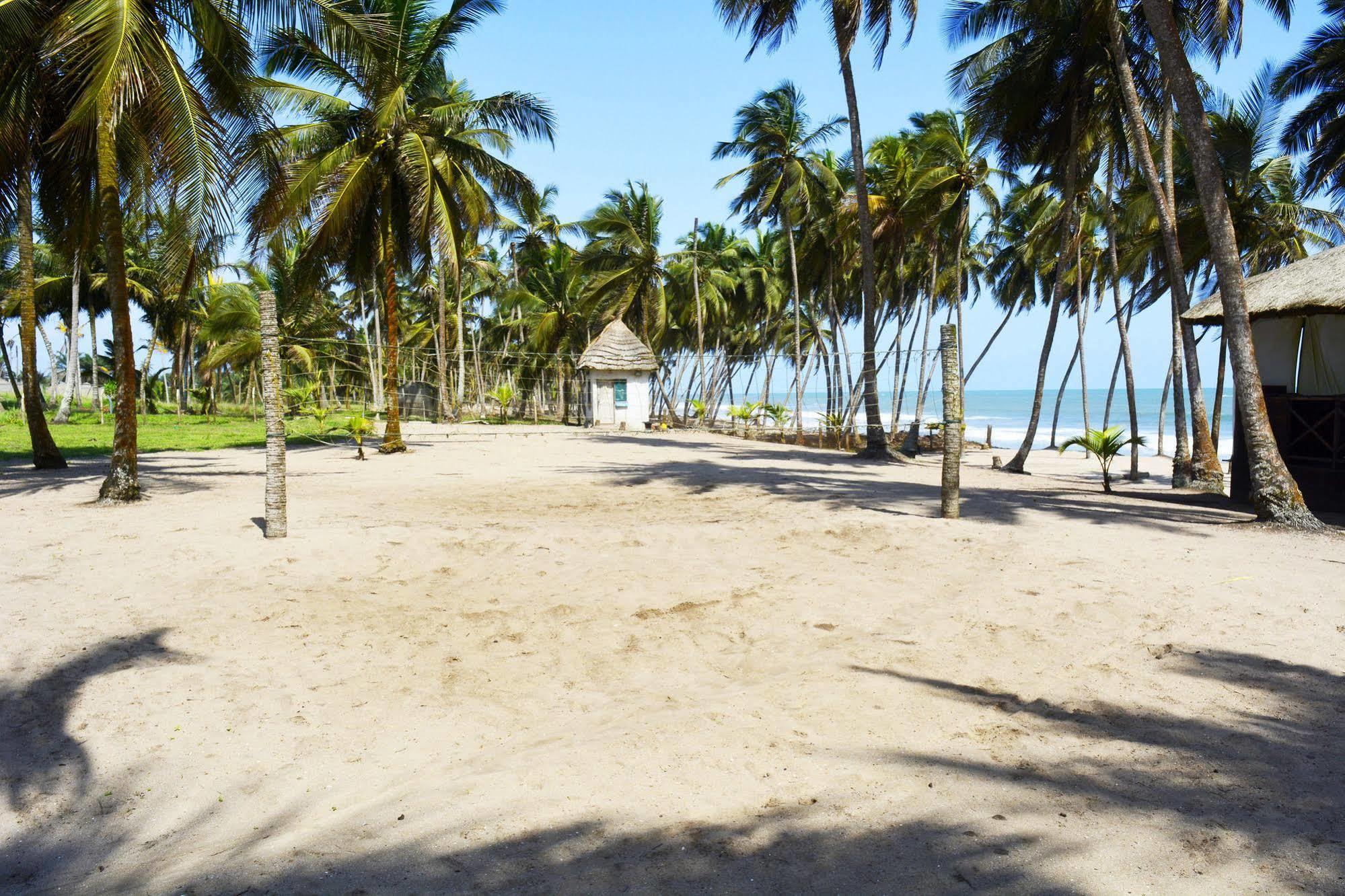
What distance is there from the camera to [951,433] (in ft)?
31.2

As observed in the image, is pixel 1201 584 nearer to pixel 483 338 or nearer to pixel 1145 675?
pixel 1145 675

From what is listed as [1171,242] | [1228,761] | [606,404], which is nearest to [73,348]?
[606,404]

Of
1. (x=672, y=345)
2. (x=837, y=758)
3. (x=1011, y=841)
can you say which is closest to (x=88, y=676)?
(x=837, y=758)

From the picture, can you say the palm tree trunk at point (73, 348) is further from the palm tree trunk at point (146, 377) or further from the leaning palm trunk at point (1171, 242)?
the leaning palm trunk at point (1171, 242)

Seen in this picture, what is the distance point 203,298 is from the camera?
39.1m

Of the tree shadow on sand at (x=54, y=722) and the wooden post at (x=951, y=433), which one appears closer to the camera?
the tree shadow on sand at (x=54, y=722)

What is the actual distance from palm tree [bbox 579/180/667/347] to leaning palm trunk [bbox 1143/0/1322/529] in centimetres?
2273

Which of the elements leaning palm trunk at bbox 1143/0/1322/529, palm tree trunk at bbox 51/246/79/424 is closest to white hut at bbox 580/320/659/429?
palm tree trunk at bbox 51/246/79/424

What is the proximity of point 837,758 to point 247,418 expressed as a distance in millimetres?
33371

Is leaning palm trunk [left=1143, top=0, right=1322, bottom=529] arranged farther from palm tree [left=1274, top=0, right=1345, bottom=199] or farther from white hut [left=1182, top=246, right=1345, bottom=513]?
palm tree [left=1274, top=0, right=1345, bottom=199]

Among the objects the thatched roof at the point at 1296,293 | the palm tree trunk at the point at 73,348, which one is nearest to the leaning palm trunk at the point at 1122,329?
the thatched roof at the point at 1296,293

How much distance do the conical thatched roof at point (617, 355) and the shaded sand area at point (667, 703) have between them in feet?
61.3

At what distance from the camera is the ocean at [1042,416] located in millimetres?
42812

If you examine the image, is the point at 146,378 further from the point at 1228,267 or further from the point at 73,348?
the point at 1228,267
